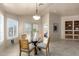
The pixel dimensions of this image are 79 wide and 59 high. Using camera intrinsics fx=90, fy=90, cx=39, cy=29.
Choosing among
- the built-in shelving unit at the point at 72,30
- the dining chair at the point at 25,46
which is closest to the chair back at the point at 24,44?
the dining chair at the point at 25,46

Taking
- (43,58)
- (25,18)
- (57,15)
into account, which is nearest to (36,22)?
(25,18)

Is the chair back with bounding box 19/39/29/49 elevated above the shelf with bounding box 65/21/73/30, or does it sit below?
below

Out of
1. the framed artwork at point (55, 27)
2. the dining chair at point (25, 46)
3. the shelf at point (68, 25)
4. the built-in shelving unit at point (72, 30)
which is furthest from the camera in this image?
the shelf at point (68, 25)

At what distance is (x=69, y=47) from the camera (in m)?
2.64

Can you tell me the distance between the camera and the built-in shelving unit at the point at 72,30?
2.62 metres

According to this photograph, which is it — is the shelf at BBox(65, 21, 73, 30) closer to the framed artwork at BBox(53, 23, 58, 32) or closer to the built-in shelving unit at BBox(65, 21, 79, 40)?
the built-in shelving unit at BBox(65, 21, 79, 40)

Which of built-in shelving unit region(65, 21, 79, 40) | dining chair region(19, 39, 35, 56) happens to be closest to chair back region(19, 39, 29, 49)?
dining chair region(19, 39, 35, 56)

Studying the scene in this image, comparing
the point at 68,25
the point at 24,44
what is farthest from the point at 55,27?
the point at 24,44

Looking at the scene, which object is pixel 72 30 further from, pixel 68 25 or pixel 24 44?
pixel 24 44

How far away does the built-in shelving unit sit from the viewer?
262 centimetres

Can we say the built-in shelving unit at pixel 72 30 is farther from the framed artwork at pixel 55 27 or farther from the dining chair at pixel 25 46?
the dining chair at pixel 25 46

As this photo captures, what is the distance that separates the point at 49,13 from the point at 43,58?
1.36 m

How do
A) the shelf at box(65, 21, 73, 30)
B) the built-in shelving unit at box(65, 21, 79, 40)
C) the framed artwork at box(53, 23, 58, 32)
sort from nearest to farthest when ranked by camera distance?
the framed artwork at box(53, 23, 58, 32)
the built-in shelving unit at box(65, 21, 79, 40)
the shelf at box(65, 21, 73, 30)

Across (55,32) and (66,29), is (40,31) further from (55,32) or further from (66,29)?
(66,29)
